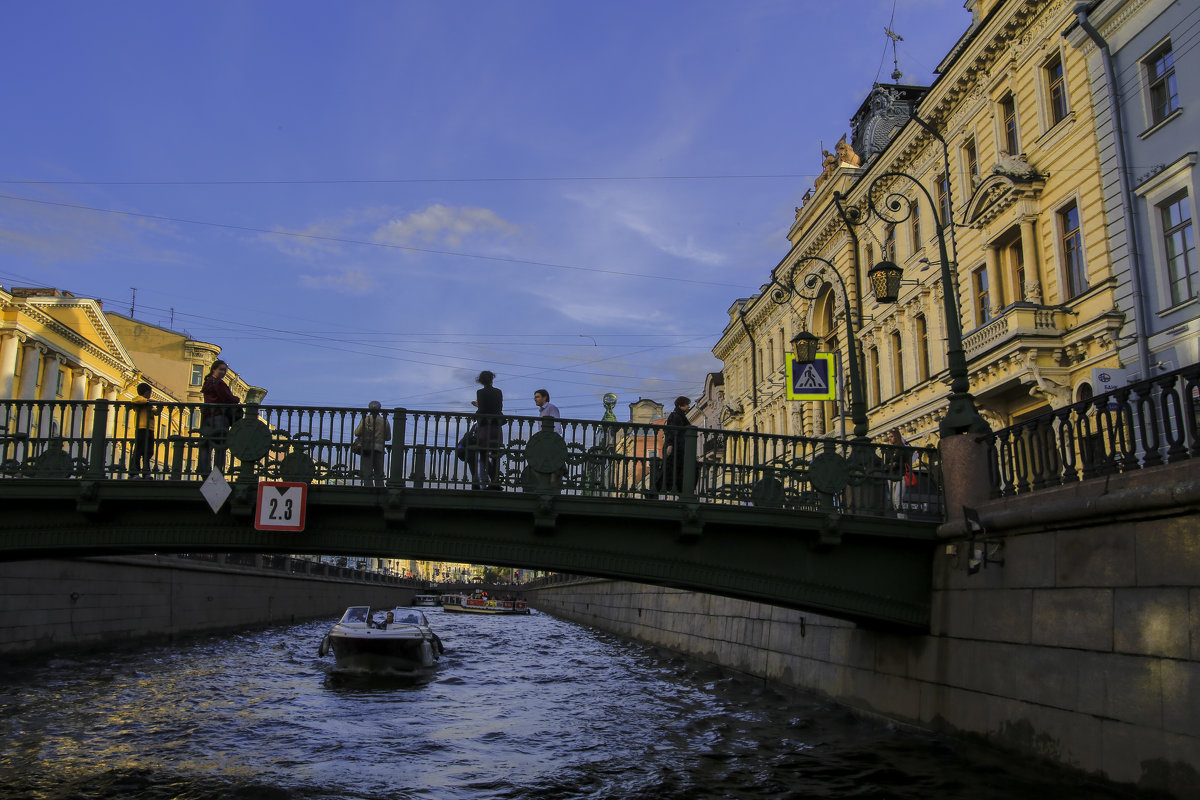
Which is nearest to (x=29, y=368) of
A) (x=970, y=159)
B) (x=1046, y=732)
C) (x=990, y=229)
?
(x=970, y=159)

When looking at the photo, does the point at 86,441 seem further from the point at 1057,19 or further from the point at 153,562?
the point at 1057,19

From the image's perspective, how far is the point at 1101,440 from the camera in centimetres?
960

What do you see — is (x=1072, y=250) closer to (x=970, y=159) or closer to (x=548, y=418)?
(x=970, y=159)

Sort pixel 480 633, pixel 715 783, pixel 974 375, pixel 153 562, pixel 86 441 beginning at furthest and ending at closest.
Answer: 1. pixel 480 633
2. pixel 153 562
3. pixel 974 375
4. pixel 86 441
5. pixel 715 783

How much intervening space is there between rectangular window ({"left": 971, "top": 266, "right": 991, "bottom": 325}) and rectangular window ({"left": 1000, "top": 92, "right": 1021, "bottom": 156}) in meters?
3.01

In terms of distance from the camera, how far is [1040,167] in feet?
75.7

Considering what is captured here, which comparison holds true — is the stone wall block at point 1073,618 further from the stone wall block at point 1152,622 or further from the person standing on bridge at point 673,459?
the person standing on bridge at point 673,459

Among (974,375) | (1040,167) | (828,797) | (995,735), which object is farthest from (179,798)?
(1040,167)

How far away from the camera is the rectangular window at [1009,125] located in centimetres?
2444

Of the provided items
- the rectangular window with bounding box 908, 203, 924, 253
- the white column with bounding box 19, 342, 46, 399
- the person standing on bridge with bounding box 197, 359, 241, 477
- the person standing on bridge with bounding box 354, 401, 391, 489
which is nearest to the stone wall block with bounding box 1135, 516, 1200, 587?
the person standing on bridge with bounding box 354, 401, 391, 489

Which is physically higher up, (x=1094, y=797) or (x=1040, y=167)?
(x=1040, y=167)

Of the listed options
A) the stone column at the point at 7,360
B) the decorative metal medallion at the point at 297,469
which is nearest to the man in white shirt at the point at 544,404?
the decorative metal medallion at the point at 297,469

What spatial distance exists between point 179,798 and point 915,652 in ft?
29.4

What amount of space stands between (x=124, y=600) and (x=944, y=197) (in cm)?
2502
